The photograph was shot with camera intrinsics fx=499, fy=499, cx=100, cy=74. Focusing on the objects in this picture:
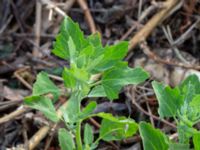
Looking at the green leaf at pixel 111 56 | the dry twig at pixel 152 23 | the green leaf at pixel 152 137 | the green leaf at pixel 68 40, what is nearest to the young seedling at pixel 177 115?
the green leaf at pixel 152 137

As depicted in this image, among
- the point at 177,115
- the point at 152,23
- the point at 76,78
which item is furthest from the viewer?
the point at 152,23

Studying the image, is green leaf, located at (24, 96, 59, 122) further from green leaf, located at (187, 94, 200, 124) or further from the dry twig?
the dry twig

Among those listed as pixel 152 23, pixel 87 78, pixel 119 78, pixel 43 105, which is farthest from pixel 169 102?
pixel 152 23

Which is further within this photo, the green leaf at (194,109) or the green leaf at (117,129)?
the green leaf at (117,129)

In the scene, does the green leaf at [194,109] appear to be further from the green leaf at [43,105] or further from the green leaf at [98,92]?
the green leaf at [43,105]

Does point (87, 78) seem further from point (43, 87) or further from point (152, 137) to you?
point (152, 137)

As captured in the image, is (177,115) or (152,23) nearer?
(177,115)

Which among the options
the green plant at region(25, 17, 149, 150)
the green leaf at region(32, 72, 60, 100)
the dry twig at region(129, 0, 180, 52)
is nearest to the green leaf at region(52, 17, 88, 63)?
the green plant at region(25, 17, 149, 150)
